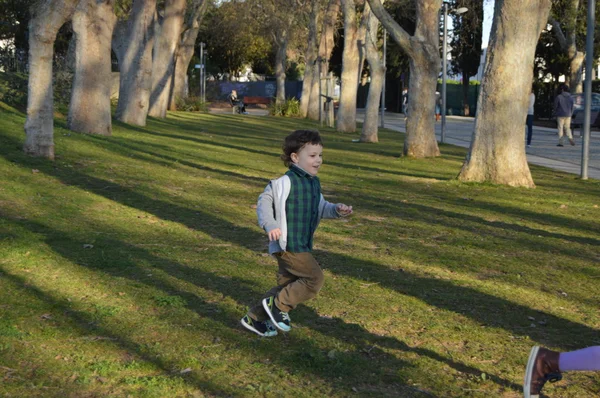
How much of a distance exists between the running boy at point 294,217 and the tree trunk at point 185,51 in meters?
36.3

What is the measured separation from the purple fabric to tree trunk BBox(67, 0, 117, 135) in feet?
59.3

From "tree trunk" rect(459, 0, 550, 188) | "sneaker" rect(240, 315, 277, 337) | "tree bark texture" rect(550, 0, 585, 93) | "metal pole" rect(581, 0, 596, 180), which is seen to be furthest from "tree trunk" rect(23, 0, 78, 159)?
"tree bark texture" rect(550, 0, 585, 93)

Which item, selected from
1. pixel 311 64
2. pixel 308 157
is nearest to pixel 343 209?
pixel 308 157

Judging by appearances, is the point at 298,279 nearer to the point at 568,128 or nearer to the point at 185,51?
the point at 568,128

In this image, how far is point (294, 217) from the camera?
19.3ft

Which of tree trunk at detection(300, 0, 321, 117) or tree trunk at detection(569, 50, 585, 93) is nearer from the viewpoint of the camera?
tree trunk at detection(569, 50, 585, 93)

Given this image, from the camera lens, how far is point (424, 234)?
1087cm

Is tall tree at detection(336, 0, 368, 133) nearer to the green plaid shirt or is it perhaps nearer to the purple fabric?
the green plaid shirt

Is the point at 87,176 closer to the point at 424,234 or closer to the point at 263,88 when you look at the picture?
the point at 424,234

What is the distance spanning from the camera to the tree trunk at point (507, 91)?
610 inches

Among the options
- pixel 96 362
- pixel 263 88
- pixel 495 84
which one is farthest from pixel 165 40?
pixel 263 88

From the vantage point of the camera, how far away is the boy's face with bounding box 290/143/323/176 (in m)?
5.83

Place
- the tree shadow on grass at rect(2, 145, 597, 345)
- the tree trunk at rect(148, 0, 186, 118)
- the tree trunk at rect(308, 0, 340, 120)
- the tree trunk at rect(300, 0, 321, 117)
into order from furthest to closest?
the tree trunk at rect(300, 0, 321, 117) < the tree trunk at rect(308, 0, 340, 120) < the tree trunk at rect(148, 0, 186, 118) < the tree shadow on grass at rect(2, 145, 597, 345)

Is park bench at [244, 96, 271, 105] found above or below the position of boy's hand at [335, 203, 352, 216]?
above
